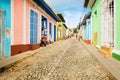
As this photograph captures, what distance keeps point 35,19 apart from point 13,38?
482 centimetres

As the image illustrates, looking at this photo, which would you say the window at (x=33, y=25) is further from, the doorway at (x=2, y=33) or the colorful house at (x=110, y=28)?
the colorful house at (x=110, y=28)

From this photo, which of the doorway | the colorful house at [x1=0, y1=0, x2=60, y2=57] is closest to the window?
the colorful house at [x1=0, y1=0, x2=60, y2=57]

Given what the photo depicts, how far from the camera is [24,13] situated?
13.3m

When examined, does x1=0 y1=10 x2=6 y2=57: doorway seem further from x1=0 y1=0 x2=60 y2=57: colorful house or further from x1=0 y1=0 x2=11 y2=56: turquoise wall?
x1=0 y1=0 x2=11 y2=56: turquoise wall

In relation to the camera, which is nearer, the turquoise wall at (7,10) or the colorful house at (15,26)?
the colorful house at (15,26)

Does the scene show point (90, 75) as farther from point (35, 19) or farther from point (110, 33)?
point (35, 19)

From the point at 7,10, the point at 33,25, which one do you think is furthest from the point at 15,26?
the point at 33,25

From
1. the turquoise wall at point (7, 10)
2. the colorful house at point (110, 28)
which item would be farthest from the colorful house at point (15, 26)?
the colorful house at point (110, 28)

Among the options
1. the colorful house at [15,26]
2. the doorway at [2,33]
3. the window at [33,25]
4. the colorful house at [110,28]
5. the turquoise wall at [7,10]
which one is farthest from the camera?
the window at [33,25]

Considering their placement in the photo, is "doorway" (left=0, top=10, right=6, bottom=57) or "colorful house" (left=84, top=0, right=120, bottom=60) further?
"doorway" (left=0, top=10, right=6, bottom=57)

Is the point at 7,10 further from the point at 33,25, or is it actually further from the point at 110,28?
the point at 110,28

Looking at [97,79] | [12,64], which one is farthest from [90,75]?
[12,64]

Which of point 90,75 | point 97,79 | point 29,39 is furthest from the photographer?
point 29,39

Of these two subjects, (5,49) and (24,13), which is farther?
(24,13)
